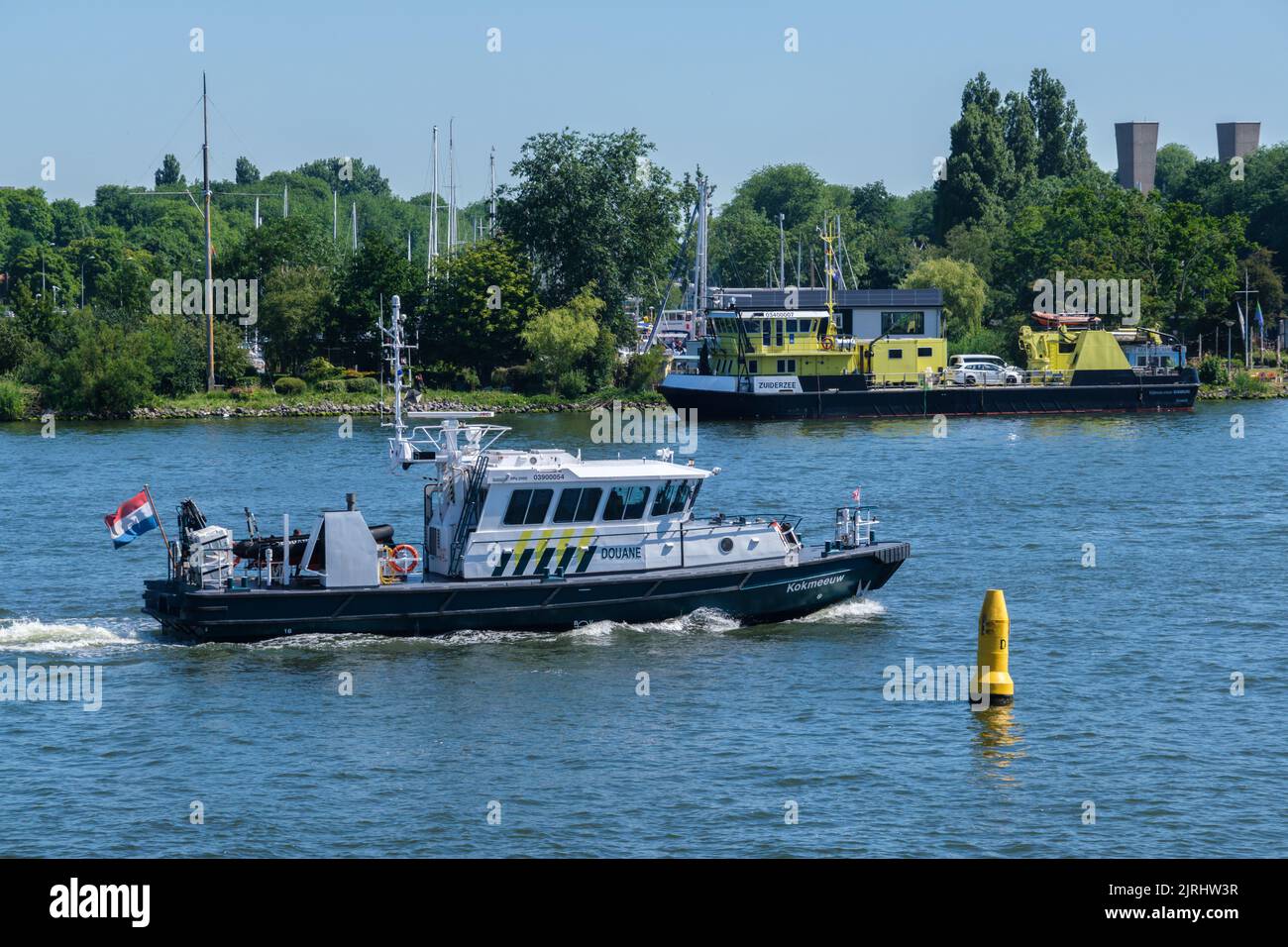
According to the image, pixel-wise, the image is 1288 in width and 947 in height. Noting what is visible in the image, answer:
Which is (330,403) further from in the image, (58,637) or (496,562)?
(496,562)

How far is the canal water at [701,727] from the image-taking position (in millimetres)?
22562

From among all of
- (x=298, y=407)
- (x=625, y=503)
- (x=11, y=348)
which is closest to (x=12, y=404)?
(x=11, y=348)

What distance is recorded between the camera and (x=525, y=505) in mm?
32719

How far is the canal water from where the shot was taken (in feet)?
74.0

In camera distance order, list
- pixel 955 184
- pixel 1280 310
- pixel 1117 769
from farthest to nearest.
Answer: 1. pixel 955 184
2. pixel 1280 310
3. pixel 1117 769

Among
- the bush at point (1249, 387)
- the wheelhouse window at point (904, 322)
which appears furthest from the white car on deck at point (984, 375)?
the bush at point (1249, 387)

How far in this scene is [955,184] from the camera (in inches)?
5659

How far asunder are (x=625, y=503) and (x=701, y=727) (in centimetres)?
735

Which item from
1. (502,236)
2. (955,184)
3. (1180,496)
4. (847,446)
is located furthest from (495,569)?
(955,184)

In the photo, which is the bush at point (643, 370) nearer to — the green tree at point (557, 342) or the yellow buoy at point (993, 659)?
the green tree at point (557, 342)

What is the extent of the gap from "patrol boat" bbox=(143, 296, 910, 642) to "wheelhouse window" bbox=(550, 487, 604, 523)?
41mm

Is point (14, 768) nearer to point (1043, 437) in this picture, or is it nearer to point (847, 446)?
point (847, 446)

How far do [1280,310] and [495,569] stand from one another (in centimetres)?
10529

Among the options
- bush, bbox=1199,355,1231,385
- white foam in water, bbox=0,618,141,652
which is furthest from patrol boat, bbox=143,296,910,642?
bush, bbox=1199,355,1231,385
